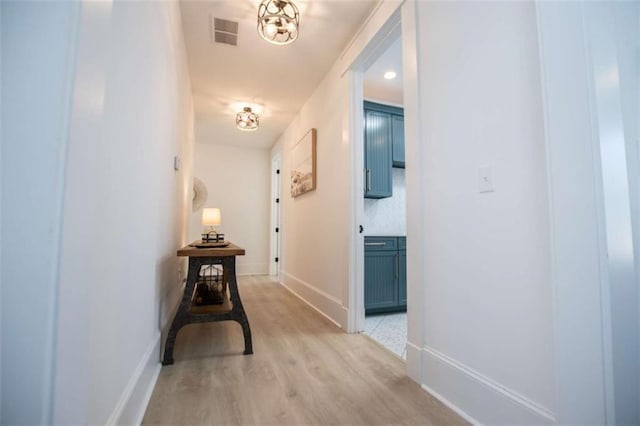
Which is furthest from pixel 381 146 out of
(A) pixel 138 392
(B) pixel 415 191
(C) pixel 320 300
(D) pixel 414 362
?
(A) pixel 138 392

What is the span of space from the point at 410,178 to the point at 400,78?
185 centimetres

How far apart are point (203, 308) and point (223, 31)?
2220 millimetres

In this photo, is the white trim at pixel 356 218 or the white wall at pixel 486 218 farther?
the white trim at pixel 356 218

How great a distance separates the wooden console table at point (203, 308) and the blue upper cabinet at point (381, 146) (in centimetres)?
178

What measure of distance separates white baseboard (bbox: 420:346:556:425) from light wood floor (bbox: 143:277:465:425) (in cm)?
6

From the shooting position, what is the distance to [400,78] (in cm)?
302

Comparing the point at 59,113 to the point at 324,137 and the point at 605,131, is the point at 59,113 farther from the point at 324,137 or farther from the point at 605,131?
the point at 324,137

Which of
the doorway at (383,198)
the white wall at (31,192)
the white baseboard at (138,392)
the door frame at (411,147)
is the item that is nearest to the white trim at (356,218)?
the doorway at (383,198)

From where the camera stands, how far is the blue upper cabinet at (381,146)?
3.14 meters

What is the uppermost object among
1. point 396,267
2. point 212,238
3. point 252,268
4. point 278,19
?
point 278,19

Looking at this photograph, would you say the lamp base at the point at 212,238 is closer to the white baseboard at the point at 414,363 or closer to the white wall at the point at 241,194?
the white baseboard at the point at 414,363

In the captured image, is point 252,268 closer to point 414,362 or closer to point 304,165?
point 304,165

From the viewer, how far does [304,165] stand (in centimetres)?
354

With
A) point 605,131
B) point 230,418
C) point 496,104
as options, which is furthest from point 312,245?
point 605,131
